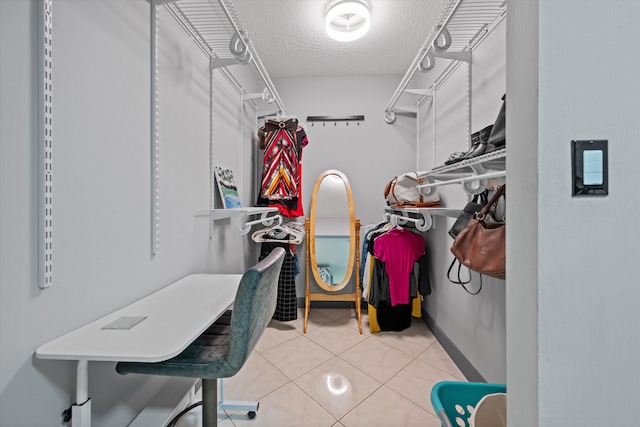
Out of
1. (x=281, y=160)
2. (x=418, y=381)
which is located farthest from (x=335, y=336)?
(x=281, y=160)

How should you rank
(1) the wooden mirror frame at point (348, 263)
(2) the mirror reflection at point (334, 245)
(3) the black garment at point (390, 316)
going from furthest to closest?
1. (2) the mirror reflection at point (334, 245)
2. (1) the wooden mirror frame at point (348, 263)
3. (3) the black garment at point (390, 316)

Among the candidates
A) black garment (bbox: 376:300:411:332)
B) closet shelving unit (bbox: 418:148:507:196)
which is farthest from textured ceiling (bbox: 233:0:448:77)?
black garment (bbox: 376:300:411:332)

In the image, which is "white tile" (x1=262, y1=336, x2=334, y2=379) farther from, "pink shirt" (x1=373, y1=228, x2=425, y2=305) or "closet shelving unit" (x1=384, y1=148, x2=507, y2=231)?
"closet shelving unit" (x1=384, y1=148, x2=507, y2=231)

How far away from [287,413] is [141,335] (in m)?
1.06

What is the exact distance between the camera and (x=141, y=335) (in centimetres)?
87

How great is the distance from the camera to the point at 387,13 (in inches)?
79.7

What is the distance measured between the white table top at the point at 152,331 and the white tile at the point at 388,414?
0.99 metres

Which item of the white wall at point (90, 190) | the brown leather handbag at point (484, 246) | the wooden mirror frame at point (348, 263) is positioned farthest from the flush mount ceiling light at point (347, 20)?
the brown leather handbag at point (484, 246)
